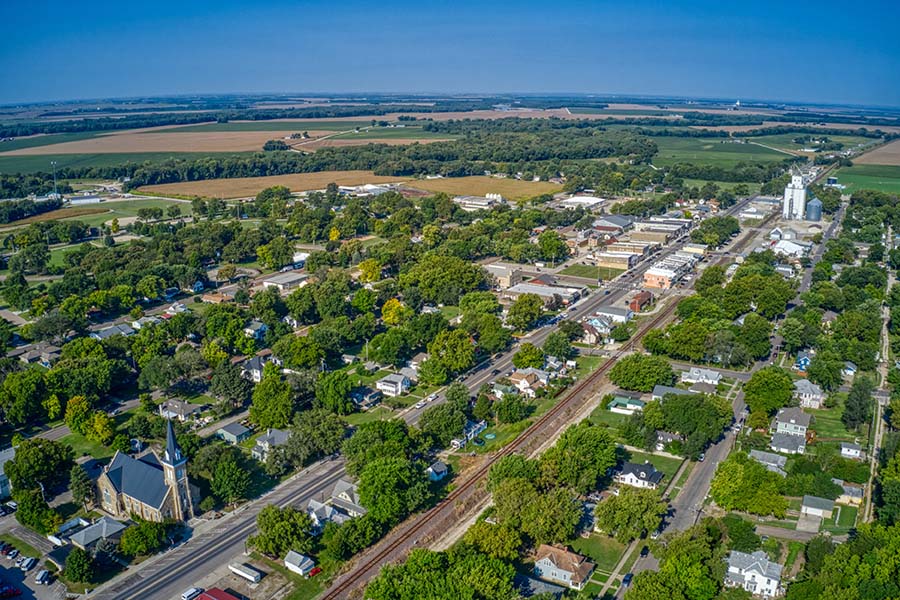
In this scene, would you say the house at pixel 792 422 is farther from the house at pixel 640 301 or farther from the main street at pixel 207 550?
the main street at pixel 207 550

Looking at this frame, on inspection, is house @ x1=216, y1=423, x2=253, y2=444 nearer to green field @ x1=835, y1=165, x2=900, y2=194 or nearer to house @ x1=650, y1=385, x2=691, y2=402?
house @ x1=650, y1=385, x2=691, y2=402

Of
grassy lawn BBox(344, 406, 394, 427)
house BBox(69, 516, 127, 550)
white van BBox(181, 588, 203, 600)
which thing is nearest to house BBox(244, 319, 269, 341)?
grassy lawn BBox(344, 406, 394, 427)

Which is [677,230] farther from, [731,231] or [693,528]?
[693,528]

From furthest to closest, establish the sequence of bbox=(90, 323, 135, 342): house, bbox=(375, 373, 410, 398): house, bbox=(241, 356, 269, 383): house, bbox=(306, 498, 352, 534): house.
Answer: bbox=(90, 323, 135, 342): house, bbox=(241, 356, 269, 383): house, bbox=(375, 373, 410, 398): house, bbox=(306, 498, 352, 534): house

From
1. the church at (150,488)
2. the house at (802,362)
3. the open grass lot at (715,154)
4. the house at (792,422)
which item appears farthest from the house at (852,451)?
the open grass lot at (715,154)

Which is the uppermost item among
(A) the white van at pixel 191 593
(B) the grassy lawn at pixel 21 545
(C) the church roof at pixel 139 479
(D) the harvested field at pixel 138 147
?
(D) the harvested field at pixel 138 147

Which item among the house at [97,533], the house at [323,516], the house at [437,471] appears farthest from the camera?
the house at [437,471]

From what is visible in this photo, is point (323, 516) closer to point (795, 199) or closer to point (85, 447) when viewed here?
point (85, 447)
